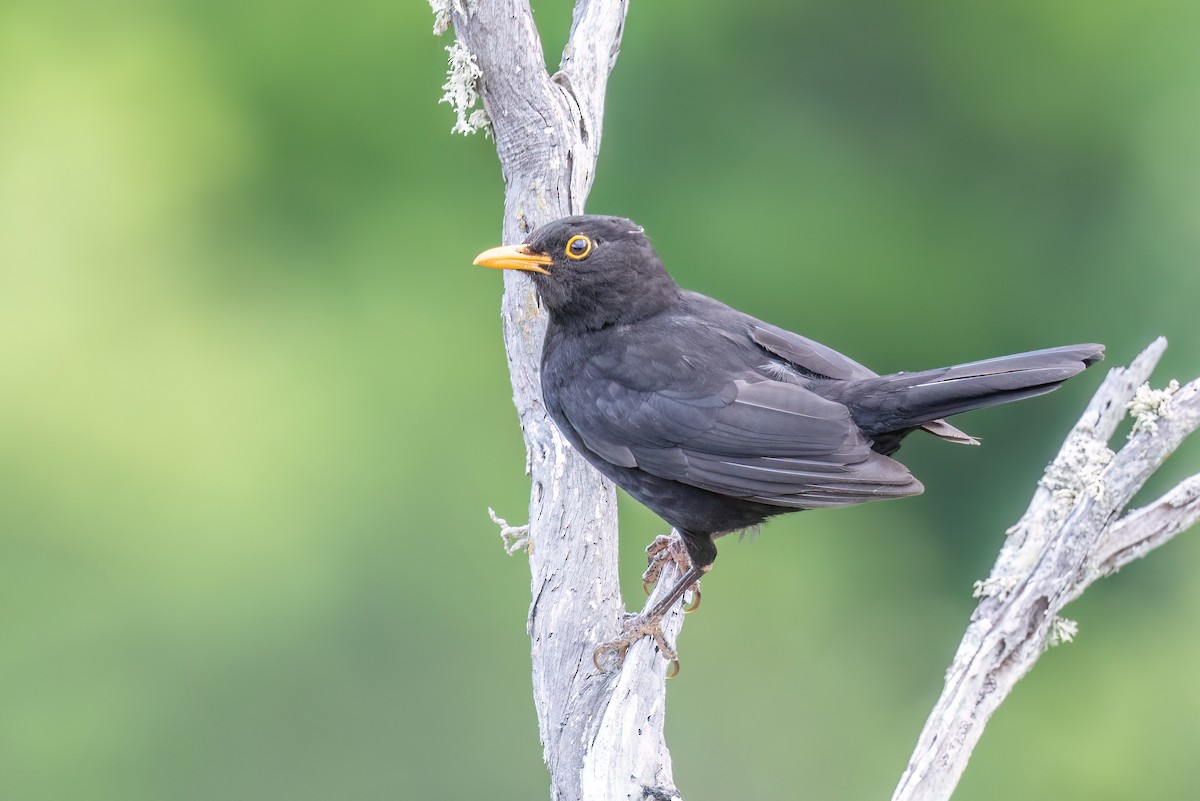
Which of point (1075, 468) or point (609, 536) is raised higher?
point (1075, 468)

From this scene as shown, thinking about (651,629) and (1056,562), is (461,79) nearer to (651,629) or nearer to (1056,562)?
(651,629)

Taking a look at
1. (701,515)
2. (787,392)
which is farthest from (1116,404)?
(701,515)

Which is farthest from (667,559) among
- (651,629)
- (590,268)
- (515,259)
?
(515,259)

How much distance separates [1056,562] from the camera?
11.9ft

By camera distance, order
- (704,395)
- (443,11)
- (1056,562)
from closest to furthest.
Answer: (1056,562) → (704,395) → (443,11)

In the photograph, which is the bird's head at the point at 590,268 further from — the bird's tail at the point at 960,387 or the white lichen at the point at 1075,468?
the white lichen at the point at 1075,468

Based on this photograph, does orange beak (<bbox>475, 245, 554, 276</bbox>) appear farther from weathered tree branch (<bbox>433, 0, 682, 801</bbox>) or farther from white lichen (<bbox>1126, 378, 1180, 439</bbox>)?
white lichen (<bbox>1126, 378, 1180, 439</bbox>)

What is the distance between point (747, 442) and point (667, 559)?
98 centimetres

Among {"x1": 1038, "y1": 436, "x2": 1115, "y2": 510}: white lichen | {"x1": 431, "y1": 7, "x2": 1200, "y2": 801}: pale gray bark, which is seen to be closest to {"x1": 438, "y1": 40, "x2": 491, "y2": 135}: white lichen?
{"x1": 431, "y1": 7, "x2": 1200, "y2": 801}: pale gray bark

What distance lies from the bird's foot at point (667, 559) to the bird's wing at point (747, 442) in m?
0.67

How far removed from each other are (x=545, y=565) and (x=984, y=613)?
1.35m

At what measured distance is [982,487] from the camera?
6586 millimetres

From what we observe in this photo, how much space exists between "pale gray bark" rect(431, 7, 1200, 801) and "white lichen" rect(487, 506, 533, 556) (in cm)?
1

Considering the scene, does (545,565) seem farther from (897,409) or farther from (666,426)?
(897,409)
